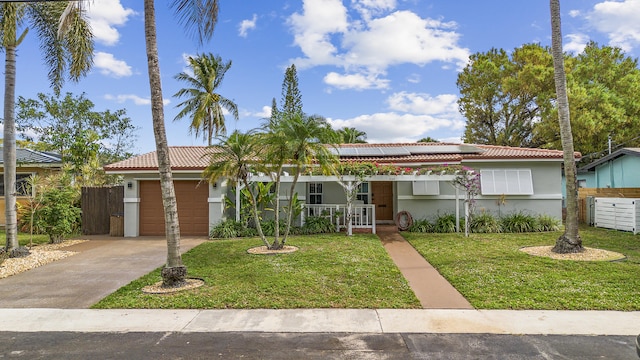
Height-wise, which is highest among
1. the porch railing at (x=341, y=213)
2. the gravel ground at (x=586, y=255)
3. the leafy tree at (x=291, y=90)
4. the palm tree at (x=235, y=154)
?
the leafy tree at (x=291, y=90)

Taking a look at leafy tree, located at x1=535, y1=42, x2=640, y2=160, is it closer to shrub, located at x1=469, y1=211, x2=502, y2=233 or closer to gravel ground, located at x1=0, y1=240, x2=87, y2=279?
shrub, located at x1=469, y1=211, x2=502, y2=233

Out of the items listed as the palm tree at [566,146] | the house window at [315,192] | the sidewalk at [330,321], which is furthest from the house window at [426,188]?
the sidewalk at [330,321]

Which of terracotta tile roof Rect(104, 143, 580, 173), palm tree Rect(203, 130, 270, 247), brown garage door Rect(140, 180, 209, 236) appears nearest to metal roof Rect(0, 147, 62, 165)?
terracotta tile roof Rect(104, 143, 580, 173)

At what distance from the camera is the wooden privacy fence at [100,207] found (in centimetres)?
1463

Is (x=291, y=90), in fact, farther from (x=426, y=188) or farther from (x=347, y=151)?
(x=426, y=188)

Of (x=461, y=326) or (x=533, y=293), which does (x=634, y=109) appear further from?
(x=461, y=326)

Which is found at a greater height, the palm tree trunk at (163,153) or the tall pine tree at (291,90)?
the tall pine tree at (291,90)

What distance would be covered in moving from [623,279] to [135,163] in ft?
48.6

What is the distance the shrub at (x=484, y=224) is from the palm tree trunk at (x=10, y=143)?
14.3m

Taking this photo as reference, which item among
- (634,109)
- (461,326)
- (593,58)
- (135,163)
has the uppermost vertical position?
(593,58)

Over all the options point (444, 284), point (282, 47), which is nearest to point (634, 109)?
point (282, 47)

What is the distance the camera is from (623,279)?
706cm

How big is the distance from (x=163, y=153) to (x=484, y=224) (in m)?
11.4

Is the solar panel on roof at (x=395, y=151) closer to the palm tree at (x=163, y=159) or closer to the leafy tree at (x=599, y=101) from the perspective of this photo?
the palm tree at (x=163, y=159)
